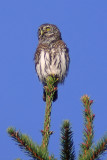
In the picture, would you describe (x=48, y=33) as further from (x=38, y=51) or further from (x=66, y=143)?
(x=66, y=143)

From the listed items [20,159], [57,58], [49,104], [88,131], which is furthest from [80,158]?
[57,58]

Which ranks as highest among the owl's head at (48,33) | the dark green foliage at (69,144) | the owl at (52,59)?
the owl's head at (48,33)

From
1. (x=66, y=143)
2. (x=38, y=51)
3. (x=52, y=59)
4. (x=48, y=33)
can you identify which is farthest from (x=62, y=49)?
(x=66, y=143)

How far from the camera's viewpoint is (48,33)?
6051mm

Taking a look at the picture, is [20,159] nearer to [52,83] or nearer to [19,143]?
[19,143]

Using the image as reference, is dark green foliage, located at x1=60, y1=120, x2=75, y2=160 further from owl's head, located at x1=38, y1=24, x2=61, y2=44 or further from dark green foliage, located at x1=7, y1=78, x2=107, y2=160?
owl's head, located at x1=38, y1=24, x2=61, y2=44

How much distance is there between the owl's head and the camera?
5.79m

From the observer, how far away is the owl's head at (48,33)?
579cm

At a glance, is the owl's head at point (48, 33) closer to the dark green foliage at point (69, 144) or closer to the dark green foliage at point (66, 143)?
the dark green foliage at point (69, 144)

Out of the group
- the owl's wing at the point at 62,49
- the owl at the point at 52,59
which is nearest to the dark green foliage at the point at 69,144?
the owl at the point at 52,59

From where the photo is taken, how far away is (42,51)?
507 centimetres

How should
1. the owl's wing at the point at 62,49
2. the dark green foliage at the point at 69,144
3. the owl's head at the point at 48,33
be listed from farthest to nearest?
the owl's head at the point at 48,33
the owl's wing at the point at 62,49
the dark green foliage at the point at 69,144

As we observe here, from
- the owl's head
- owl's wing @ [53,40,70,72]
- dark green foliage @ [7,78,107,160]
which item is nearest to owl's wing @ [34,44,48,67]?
owl's wing @ [53,40,70,72]

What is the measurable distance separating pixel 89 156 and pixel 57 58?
11.4ft
